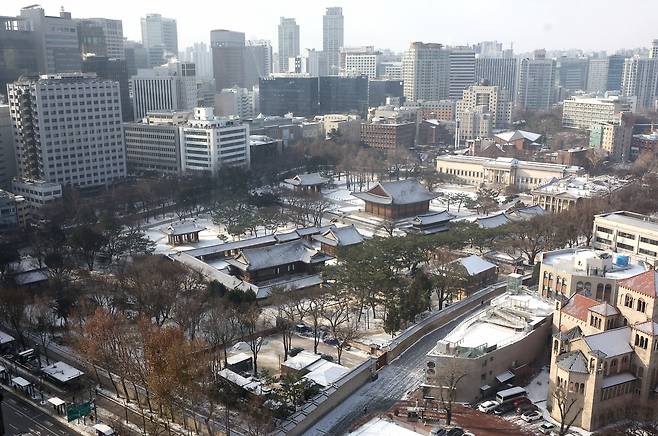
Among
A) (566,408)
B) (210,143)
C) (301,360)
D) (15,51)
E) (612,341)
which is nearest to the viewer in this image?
(566,408)

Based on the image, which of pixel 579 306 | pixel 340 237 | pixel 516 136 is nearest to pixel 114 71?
pixel 516 136

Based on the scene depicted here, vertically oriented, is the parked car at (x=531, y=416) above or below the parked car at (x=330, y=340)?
below

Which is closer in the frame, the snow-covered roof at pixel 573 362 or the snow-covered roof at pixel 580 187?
the snow-covered roof at pixel 573 362

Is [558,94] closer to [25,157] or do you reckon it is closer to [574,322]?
[25,157]

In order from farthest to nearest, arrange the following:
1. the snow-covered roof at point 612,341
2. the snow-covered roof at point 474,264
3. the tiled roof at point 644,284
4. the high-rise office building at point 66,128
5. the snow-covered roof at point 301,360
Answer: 1. the high-rise office building at point 66,128
2. the snow-covered roof at point 474,264
3. the snow-covered roof at point 301,360
4. the tiled roof at point 644,284
5. the snow-covered roof at point 612,341

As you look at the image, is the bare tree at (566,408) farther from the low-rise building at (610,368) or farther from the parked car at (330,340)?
the parked car at (330,340)

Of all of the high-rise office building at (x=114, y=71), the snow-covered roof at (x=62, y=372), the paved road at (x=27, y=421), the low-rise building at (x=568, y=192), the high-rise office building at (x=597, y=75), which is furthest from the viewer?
the high-rise office building at (x=597, y=75)

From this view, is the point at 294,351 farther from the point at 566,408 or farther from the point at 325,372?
the point at 566,408

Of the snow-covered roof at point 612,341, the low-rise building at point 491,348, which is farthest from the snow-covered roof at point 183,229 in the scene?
the snow-covered roof at point 612,341
